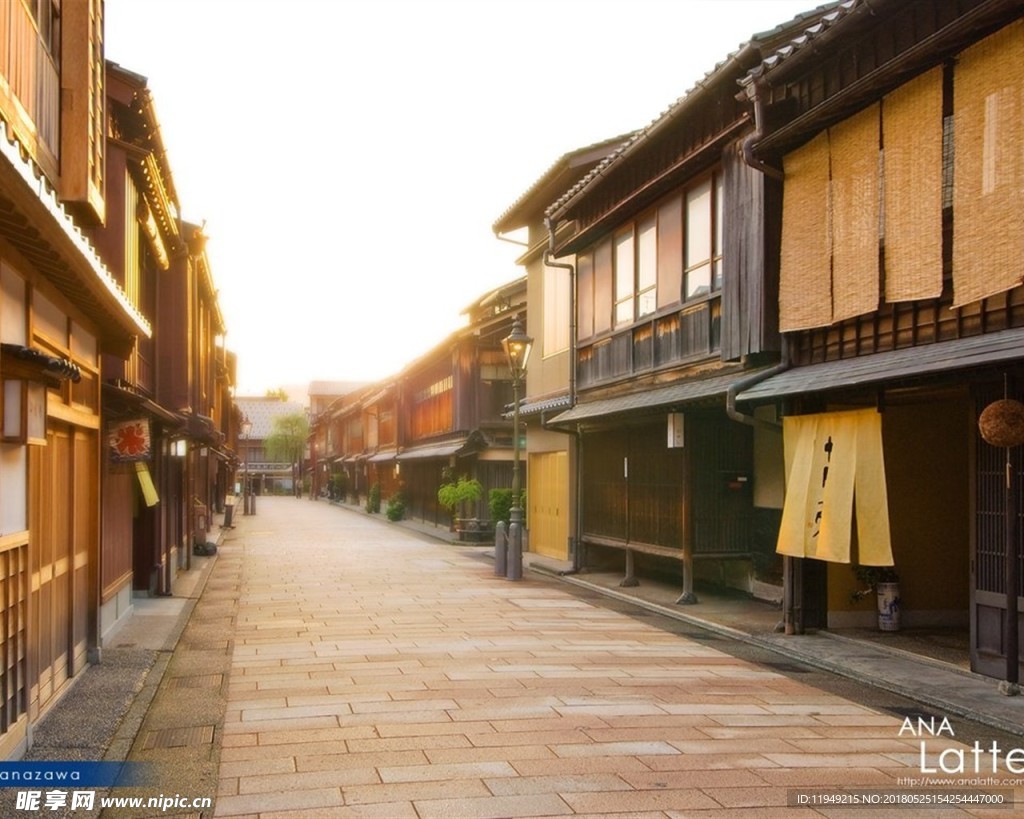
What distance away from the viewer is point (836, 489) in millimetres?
11875

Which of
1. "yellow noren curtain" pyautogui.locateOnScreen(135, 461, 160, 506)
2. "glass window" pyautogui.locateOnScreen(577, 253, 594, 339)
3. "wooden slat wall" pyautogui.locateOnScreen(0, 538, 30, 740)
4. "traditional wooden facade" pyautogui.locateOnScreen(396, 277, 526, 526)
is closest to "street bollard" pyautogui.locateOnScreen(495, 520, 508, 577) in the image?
"glass window" pyautogui.locateOnScreen(577, 253, 594, 339)

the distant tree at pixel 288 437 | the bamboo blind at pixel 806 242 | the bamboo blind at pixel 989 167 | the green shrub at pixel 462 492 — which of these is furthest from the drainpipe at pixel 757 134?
the distant tree at pixel 288 437

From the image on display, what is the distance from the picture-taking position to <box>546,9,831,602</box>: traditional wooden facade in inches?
548

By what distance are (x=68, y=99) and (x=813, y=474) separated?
8.97 meters

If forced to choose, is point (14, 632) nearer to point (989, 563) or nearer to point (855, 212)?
point (989, 563)

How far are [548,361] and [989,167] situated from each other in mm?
16326

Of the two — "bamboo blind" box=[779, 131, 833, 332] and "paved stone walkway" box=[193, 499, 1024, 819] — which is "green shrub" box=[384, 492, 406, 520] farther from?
"bamboo blind" box=[779, 131, 833, 332]

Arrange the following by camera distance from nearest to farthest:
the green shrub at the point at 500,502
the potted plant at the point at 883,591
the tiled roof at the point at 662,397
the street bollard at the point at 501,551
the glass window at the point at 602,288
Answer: the potted plant at the point at 883,591 → the tiled roof at the point at 662,397 → the glass window at the point at 602,288 → the street bollard at the point at 501,551 → the green shrub at the point at 500,502

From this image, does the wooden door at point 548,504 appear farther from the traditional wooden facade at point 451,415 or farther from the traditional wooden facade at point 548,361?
the traditional wooden facade at point 451,415

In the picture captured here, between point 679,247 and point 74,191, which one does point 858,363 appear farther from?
point 74,191

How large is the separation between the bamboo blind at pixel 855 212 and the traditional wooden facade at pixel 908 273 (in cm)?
2

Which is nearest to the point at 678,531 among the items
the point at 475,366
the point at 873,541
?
the point at 873,541

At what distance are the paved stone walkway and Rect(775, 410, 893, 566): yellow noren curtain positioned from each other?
70.1 inches

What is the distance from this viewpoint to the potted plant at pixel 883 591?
42.8 ft
